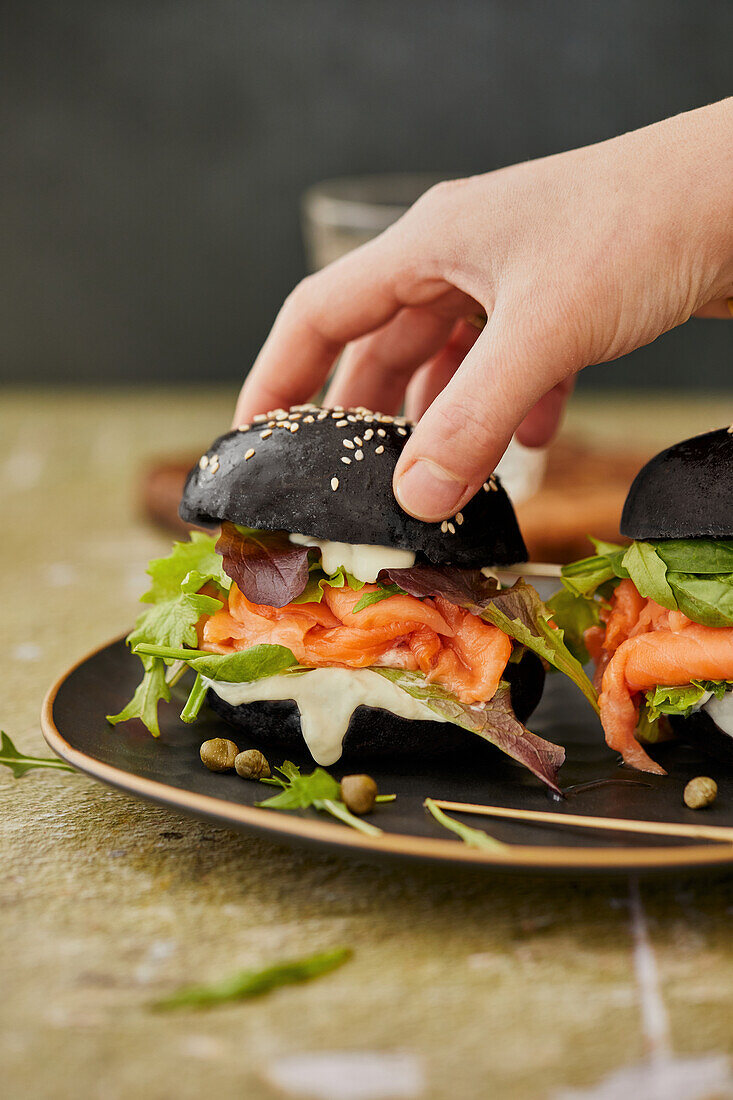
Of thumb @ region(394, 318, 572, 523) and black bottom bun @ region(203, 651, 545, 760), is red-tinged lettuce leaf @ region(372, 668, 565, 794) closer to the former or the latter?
black bottom bun @ region(203, 651, 545, 760)

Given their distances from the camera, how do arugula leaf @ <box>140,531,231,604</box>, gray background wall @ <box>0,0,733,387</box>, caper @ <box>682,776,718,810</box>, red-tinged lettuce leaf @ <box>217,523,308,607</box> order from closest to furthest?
caper @ <box>682,776,718,810</box> < red-tinged lettuce leaf @ <box>217,523,308,607</box> < arugula leaf @ <box>140,531,231,604</box> < gray background wall @ <box>0,0,733,387</box>

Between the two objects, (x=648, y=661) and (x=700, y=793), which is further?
(x=648, y=661)

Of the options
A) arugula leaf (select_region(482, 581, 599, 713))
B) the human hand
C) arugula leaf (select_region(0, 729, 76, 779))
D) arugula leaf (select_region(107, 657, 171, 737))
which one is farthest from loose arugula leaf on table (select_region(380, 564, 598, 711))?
arugula leaf (select_region(0, 729, 76, 779))

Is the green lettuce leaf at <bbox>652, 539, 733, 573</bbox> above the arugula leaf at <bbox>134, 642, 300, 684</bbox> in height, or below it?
above

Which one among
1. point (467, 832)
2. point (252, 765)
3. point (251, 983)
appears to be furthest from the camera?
point (252, 765)

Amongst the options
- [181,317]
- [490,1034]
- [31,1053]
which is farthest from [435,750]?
[181,317]

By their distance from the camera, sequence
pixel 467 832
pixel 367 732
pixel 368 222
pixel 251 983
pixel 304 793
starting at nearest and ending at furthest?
pixel 251 983 < pixel 467 832 < pixel 304 793 < pixel 367 732 < pixel 368 222

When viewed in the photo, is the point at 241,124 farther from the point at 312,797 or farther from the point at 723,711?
the point at 312,797

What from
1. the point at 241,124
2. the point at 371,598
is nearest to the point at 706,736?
the point at 371,598
